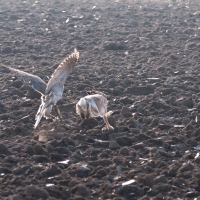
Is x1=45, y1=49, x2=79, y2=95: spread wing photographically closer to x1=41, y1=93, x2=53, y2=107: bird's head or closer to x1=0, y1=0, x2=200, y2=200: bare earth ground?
x1=41, y1=93, x2=53, y2=107: bird's head

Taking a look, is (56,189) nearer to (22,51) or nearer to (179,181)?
(179,181)

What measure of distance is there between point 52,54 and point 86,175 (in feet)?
19.4

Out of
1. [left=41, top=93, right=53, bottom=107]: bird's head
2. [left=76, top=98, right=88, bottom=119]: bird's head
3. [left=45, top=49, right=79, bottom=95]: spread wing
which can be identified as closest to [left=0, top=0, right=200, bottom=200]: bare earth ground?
[left=76, top=98, right=88, bottom=119]: bird's head

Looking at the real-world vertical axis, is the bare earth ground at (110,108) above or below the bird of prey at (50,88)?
below

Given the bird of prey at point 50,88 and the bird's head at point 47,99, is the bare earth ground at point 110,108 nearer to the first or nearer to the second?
the bird of prey at point 50,88

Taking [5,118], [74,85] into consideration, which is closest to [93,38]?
[74,85]

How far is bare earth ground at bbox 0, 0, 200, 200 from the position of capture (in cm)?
609

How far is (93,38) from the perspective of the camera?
529 inches

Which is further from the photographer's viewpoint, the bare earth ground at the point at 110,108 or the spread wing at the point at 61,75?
the spread wing at the point at 61,75

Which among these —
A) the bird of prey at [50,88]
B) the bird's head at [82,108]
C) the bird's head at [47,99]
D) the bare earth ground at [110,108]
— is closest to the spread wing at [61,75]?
the bird of prey at [50,88]

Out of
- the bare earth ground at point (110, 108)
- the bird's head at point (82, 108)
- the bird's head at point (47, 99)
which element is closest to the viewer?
the bare earth ground at point (110, 108)

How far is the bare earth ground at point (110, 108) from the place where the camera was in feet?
20.0

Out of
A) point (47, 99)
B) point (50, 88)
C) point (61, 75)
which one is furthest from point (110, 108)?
point (47, 99)

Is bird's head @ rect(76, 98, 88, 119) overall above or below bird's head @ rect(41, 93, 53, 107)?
below
